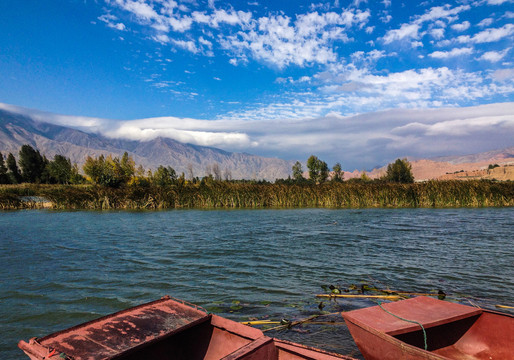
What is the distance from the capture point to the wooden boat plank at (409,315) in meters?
4.11

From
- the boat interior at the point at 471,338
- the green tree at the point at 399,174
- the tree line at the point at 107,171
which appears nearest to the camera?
the boat interior at the point at 471,338

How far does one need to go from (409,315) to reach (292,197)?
30.1 m

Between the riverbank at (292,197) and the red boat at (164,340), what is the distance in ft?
96.9

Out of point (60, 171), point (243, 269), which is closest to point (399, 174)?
point (243, 269)

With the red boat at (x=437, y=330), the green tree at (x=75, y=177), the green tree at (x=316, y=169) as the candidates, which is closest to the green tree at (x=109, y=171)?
the green tree at (x=75, y=177)

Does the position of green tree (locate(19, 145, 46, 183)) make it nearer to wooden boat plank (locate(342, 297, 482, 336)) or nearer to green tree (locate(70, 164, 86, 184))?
green tree (locate(70, 164, 86, 184))

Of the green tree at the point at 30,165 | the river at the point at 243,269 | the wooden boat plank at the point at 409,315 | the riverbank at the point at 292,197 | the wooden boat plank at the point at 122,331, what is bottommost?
the river at the point at 243,269

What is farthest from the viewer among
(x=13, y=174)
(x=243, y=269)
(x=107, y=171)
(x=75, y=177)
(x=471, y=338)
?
(x=13, y=174)

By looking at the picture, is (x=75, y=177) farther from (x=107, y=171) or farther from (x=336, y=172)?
(x=336, y=172)

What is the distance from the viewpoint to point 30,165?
8738cm

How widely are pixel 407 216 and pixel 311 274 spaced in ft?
56.7

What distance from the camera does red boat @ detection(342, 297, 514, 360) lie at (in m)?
4.05

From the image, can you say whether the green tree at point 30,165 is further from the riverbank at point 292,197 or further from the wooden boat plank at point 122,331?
the wooden boat plank at point 122,331

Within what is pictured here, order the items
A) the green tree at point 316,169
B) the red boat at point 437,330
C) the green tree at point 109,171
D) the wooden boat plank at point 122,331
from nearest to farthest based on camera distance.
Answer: the wooden boat plank at point 122,331 → the red boat at point 437,330 → the green tree at point 109,171 → the green tree at point 316,169
